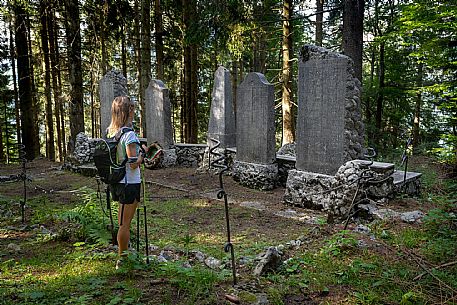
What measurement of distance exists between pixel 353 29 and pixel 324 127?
10.6 ft

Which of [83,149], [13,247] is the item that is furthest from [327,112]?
[83,149]

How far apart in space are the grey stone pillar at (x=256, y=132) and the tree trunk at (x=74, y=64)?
236 inches

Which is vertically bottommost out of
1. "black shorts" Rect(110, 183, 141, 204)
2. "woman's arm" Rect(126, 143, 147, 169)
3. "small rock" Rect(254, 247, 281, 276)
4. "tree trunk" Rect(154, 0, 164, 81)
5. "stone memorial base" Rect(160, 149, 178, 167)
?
"small rock" Rect(254, 247, 281, 276)

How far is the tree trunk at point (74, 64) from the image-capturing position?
10711 millimetres

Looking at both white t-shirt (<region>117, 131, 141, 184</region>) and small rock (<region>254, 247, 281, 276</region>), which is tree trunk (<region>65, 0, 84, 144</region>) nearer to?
white t-shirt (<region>117, 131, 141, 184</region>)

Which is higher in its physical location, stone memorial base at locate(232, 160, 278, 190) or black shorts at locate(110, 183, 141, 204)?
black shorts at locate(110, 183, 141, 204)

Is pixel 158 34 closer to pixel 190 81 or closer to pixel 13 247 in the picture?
pixel 190 81

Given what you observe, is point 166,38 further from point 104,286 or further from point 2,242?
point 104,286

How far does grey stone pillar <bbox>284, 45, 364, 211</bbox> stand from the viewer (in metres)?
6.11

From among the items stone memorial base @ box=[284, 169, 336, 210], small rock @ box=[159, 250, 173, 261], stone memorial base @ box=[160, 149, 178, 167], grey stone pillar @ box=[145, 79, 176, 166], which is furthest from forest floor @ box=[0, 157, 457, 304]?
grey stone pillar @ box=[145, 79, 176, 166]

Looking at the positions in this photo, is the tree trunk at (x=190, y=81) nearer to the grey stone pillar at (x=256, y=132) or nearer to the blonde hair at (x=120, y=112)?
the grey stone pillar at (x=256, y=132)

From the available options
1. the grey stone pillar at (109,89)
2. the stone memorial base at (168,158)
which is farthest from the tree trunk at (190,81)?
the grey stone pillar at (109,89)

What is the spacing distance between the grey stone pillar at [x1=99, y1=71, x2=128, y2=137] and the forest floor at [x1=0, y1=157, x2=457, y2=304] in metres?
5.33

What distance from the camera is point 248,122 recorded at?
843cm
